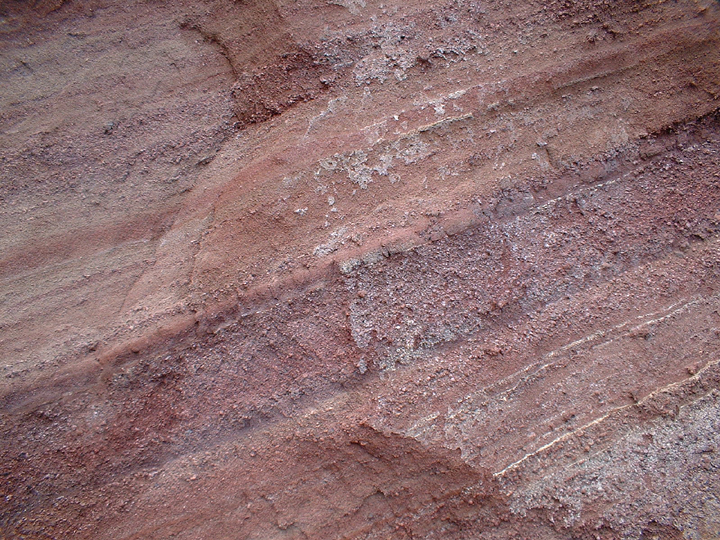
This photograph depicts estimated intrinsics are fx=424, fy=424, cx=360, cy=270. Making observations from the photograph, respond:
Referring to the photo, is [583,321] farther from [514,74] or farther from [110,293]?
[110,293]

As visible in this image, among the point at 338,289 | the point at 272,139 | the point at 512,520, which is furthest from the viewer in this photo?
the point at 272,139

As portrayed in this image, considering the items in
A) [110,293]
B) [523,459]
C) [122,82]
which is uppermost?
[122,82]

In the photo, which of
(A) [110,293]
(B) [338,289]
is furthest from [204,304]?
(B) [338,289]

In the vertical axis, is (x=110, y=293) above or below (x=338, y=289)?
above

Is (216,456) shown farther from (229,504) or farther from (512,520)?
(512,520)

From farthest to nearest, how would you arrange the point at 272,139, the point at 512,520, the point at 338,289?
the point at 272,139
the point at 338,289
the point at 512,520

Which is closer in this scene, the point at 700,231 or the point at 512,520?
the point at 512,520

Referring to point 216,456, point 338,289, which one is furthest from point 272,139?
point 216,456
